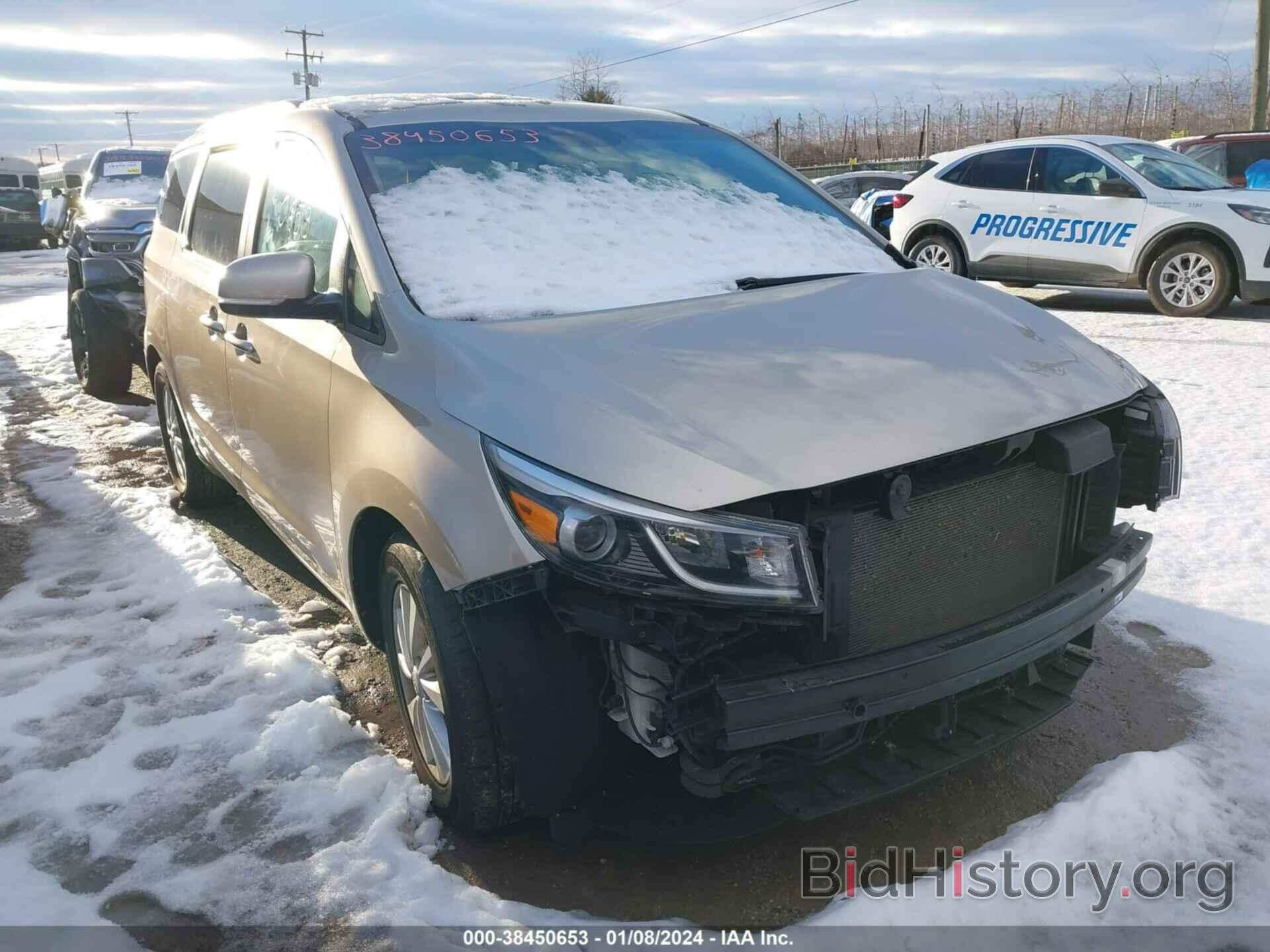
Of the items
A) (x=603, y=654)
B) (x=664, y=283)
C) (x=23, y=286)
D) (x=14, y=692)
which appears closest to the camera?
(x=603, y=654)

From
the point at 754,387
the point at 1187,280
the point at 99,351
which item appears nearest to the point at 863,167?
the point at 1187,280

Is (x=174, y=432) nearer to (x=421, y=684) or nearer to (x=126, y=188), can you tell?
(x=421, y=684)

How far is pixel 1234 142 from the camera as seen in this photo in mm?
12391

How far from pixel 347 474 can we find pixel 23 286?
738 inches

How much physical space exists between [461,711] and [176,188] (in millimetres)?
3828

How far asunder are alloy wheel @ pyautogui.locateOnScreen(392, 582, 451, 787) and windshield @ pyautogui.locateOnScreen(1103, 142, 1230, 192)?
30.6 feet

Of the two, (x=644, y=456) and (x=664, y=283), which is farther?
(x=664, y=283)

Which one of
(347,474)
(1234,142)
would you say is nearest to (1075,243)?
(1234,142)

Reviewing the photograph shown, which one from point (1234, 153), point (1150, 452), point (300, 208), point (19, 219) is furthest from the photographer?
point (19, 219)

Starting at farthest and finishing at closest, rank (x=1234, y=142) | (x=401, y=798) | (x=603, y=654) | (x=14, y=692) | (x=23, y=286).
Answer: (x=23, y=286) < (x=1234, y=142) < (x=14, y=692) < (x=401, y=798) < (x=603, y=654)

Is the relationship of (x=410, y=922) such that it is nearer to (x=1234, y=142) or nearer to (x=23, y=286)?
(x=1234, y=142)

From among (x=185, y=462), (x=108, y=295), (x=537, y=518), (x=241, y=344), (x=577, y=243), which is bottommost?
(x=185, y=462)

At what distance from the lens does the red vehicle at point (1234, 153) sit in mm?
12258

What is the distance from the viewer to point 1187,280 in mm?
9562
